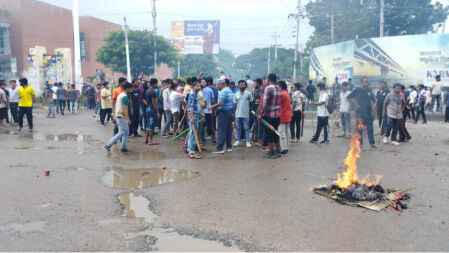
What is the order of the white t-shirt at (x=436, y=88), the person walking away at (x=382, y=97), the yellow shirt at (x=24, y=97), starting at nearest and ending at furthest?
1. the person walking away at (x=382, y=97)
2. the yellow shirt at (x=24, y=97)
3. the white t-shirt at (x=436, y=88)

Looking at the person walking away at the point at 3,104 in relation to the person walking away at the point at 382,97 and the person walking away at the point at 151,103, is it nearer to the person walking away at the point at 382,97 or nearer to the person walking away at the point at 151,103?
the person walking away at the point at 151,103

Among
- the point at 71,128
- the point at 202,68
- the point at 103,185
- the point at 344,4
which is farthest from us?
the point at 202,68

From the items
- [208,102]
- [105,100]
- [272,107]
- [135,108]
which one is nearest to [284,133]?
[272,107]

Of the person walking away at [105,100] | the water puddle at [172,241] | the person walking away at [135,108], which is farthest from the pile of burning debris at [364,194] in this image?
the person walking away at [105,100]

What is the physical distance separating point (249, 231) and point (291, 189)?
1899 mm

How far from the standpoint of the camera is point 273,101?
26.9ft

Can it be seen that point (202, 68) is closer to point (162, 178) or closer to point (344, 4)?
point (344, 4)

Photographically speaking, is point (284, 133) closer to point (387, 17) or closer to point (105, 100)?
point (105, 100)

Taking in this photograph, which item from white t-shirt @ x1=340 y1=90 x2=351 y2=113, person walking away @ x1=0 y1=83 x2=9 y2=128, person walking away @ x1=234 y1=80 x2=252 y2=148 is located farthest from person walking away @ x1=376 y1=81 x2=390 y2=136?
person walking away @ x1=0 y1=83 x2=9 y2=128

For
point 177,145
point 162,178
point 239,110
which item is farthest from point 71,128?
point 162,178

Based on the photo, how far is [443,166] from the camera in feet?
25.1

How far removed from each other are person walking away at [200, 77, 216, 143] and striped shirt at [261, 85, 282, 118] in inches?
59.1

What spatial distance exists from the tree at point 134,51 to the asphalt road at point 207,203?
35252mm

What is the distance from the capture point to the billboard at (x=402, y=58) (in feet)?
68.5
